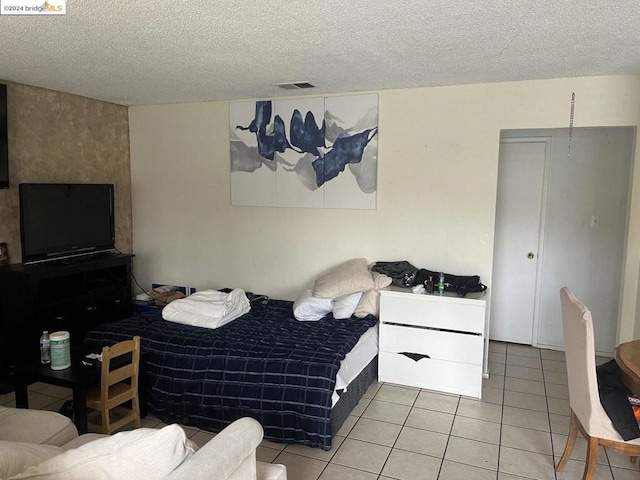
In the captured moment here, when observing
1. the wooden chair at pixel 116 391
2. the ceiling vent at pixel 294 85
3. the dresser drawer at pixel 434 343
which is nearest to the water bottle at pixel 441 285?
the dresser drawer at pixel 434 343

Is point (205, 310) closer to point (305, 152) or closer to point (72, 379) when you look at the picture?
point (72, 379)

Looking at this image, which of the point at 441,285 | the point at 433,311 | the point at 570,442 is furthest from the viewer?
the point at 441,285

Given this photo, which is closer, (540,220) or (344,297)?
(344,297)

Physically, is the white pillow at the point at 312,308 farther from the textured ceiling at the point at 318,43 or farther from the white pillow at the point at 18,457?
the white pillow at the point at 18,457

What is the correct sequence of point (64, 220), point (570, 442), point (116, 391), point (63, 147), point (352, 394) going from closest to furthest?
1. point (570, 442)
2. point (116, 391)
3. point (352, 394)
4. point (64, 220)
5. point (63, 147)

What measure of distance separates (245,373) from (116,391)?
0.77 metres

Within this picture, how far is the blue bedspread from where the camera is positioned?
2855 millimetres

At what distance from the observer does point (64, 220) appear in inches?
162

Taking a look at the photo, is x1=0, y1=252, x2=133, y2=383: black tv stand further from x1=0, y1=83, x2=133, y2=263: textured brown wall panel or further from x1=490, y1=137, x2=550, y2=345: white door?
x1=490, y1=137, x2=550, y2=345: white door

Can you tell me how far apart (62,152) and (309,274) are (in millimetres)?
2452

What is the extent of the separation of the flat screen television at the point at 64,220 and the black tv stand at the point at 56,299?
4.2 inches

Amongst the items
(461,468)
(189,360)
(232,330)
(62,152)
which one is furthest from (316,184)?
(461,468)

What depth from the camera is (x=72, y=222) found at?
4.20m

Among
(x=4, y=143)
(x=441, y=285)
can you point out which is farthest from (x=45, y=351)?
(x=441, y=285)
